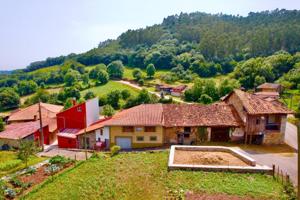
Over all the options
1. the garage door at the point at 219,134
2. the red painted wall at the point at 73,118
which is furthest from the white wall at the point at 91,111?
the garage door at the point at 219,134

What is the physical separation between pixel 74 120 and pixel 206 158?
21.6 metres

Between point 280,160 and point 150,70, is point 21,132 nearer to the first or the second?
point 280,160

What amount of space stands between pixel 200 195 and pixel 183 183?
2.03m

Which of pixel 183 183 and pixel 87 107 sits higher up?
pixel 87 107

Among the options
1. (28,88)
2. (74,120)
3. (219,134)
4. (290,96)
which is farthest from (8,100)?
(290,96)

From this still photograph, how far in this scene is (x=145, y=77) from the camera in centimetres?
10419

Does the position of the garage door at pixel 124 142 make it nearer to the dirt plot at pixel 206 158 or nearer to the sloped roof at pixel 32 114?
the dirt plot at pixel 206 158

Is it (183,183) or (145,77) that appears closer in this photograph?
(183,183)

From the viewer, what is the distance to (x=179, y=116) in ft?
113

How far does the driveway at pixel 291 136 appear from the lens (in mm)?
32250

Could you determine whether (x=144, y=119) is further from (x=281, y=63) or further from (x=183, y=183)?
(x=281, y=63)

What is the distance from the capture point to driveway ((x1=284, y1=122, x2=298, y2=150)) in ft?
106

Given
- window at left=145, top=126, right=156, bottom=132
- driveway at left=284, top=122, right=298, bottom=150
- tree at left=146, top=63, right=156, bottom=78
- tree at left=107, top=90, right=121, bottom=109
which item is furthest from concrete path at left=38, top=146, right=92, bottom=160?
tree at left=146, top=63, right=156, bottom=78

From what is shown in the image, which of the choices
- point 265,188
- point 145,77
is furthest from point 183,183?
point 145,77
